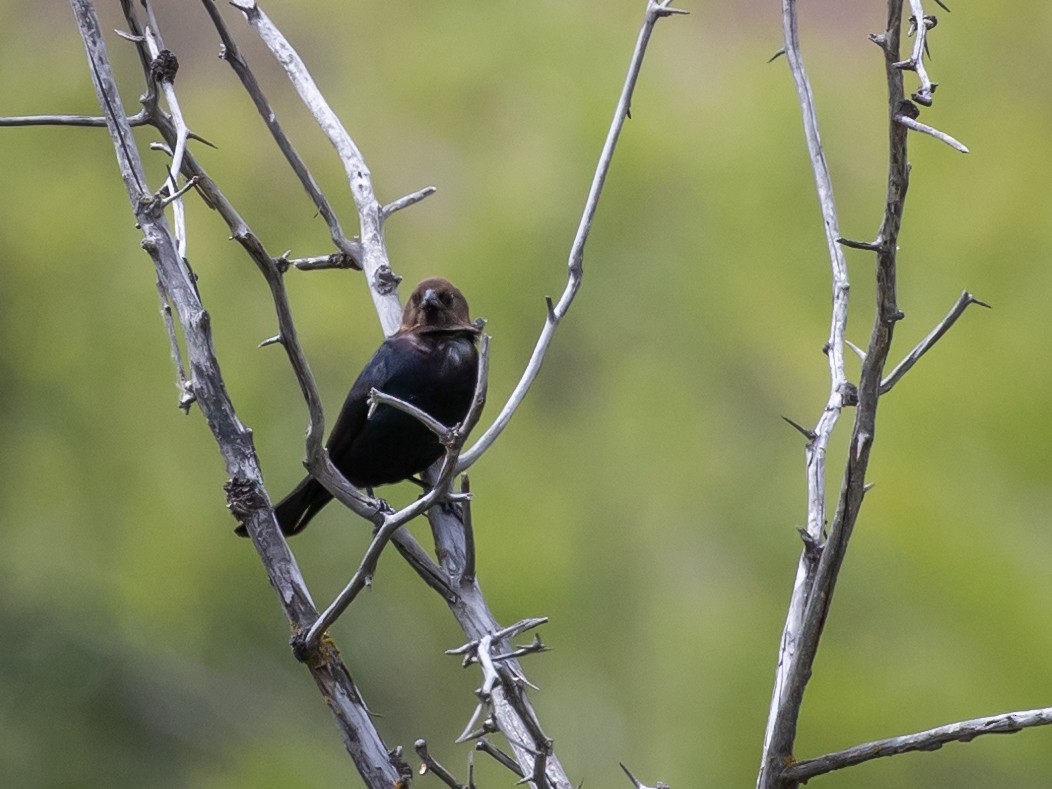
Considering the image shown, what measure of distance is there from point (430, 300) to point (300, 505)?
594 millimetres

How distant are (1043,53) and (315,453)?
4804mm

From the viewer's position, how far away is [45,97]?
25.5 feet

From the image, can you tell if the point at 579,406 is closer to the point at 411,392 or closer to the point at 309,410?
the point at 411,392

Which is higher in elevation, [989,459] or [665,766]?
[989,459]

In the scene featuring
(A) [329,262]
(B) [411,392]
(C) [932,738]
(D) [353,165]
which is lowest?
(C) [932,738]

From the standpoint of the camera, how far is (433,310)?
112 inches

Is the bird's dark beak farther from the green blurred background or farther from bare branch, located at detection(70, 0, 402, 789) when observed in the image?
the green blurred background

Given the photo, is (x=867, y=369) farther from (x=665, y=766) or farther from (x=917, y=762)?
(x=665, y=766)

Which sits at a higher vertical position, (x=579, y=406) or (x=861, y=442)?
(x=861, y=442)

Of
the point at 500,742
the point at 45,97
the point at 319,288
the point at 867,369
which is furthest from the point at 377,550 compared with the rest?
the point at 45,97

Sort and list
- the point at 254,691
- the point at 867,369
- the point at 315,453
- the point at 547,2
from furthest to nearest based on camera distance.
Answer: the point at 547,2 < the point at 254,691 < the point at 315,453 < the point at 867,369

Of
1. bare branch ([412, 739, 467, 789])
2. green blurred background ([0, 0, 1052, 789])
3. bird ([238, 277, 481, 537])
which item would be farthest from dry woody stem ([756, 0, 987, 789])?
green blurred background ([0, 0, 1052, 789])

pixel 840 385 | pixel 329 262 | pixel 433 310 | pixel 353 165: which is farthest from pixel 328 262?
pixel 840 385

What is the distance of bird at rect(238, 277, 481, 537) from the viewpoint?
2.79 meters
